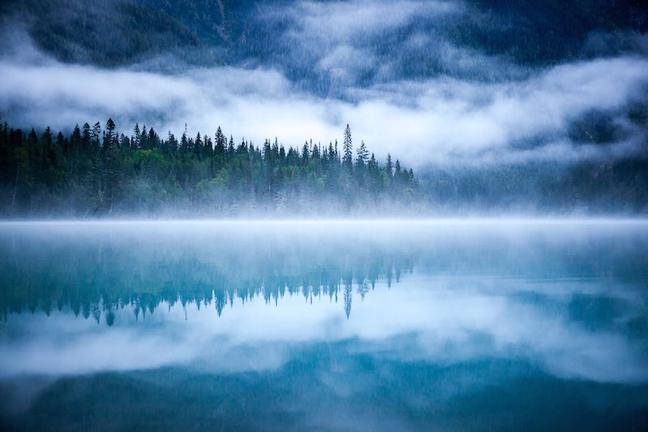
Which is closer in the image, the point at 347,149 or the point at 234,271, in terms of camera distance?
the point at 234,271

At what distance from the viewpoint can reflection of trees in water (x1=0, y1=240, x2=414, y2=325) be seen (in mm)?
18562

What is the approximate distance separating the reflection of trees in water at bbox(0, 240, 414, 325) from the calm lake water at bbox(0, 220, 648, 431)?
0.18m

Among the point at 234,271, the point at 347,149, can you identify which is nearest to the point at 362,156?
the point at 347,149

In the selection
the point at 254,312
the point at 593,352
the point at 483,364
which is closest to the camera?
the point at 483,364

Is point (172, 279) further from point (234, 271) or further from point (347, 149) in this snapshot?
point (347, 149)

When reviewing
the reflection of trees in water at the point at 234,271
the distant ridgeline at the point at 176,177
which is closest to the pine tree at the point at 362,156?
the distant ridgeline at the point at 176,177

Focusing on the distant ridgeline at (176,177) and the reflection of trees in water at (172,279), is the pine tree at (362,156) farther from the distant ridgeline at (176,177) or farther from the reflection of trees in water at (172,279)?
the reflection of trees in water at (172,279)

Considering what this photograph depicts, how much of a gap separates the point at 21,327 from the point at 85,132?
144819 mm

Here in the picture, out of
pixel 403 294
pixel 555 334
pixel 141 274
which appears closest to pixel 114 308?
pixel 141 274

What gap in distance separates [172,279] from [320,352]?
13456 millimetres

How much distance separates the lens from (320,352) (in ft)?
41.7

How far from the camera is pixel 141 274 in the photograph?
25594mm

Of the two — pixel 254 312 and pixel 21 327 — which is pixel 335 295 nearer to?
pixel 254 312

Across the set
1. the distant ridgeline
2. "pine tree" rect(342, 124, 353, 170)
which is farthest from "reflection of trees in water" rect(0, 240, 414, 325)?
"pine tree" rect(342, 124, 353, 170)
